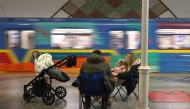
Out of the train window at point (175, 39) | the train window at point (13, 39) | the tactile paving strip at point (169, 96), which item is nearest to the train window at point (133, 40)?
the train window at point (175, 39)

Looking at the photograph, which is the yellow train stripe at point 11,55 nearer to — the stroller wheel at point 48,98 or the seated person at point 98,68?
the stroller wheel at point 48,98

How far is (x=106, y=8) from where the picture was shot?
14734mm

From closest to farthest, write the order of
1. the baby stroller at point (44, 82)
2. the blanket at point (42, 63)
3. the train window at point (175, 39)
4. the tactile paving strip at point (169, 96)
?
1. the baby stroller at point (44, 82)
2. the blanket at point (42, 63)
3. the tactile paving strip at point (169, 96)
4. the train window at point (175, 39)

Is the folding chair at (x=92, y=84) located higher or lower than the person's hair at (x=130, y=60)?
lower

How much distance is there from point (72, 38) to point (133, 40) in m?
2.57

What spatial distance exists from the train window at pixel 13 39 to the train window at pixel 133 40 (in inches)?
183

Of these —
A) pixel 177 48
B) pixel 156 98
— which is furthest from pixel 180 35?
Answer: pixel 156 98

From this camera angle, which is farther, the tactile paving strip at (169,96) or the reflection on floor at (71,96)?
the tactile paving strip at (169,96)

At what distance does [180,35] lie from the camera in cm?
1012

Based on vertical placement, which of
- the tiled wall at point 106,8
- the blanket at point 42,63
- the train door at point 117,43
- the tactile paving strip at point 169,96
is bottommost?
the tactile paving strip at point 169,96

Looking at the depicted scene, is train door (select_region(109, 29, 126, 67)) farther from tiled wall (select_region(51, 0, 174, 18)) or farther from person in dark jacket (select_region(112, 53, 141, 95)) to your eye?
tiled wall (select_region(51, 0, 174, 18))

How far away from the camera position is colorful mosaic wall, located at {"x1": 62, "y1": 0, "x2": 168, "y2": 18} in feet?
48.2

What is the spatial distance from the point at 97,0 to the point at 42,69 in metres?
9.56

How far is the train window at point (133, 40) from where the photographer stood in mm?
10195
